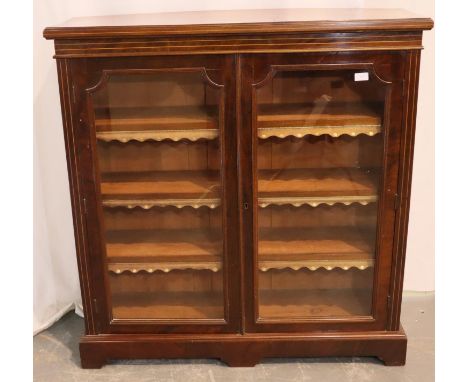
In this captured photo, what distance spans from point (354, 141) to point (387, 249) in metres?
0.37

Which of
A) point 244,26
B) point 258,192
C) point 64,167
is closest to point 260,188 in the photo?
point 258,192

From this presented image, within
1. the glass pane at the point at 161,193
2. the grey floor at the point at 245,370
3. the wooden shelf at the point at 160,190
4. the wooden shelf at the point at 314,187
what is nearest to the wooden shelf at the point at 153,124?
the glass pane at the point at 161,193

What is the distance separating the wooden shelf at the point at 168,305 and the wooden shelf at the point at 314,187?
0.40m

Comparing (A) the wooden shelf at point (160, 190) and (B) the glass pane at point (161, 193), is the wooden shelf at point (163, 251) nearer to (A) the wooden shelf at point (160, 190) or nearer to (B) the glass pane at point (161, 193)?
(B) the glass pane at point (161, 193)

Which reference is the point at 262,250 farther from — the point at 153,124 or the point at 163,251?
the point at 153,124

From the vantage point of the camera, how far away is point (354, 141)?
1.88 m

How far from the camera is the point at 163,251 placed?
1997mm

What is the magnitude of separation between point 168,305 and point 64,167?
714 mm

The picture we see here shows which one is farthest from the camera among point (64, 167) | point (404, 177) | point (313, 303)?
point (64, 167)

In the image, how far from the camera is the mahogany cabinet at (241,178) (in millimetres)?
1704

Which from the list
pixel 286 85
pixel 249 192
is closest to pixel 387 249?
pixel 249 192

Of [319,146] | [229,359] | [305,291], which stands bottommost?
[229,359]

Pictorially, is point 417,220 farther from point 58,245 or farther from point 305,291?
point 58,245

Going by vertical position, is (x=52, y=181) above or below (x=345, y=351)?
→ above
